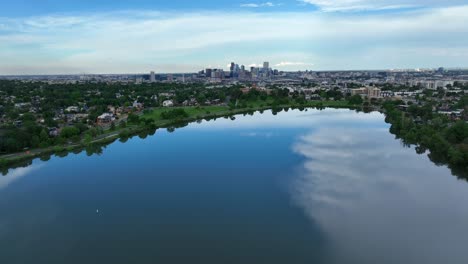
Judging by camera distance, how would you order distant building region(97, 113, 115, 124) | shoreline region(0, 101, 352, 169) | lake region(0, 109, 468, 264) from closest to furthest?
lake region(0, 109, 468, 264) → shoreline region(0, 101, 352, 169) → distant building region(97, 113, 115, 124)

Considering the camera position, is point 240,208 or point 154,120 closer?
point 240,208

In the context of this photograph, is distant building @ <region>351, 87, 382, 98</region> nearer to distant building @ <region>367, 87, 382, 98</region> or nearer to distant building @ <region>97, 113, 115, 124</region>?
distant building @ <region>367, 87, 382, 98</region>

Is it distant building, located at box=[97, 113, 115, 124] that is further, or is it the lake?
distant building, located at box=[97, 113, 115, 124]

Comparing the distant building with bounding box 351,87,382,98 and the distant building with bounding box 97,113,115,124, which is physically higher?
the distant building with bounding box 351,87,382,98

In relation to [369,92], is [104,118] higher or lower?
lower

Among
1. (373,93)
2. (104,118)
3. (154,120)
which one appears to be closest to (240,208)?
(154,120)

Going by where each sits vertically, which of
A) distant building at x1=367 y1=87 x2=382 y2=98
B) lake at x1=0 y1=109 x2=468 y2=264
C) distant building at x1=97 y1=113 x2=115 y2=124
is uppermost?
distant building at x1=367 y1=87 x2=382 y2=98

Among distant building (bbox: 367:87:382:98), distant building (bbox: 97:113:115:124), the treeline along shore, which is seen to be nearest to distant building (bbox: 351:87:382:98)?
distant building (bbox: 367:87:382:98)

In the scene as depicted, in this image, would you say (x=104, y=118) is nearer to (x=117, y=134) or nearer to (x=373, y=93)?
(x=117, y=134)

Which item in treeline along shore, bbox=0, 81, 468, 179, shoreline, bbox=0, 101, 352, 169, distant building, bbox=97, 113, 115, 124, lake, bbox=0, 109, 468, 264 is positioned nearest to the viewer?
lake, bbox=0, 109, 468, 264
